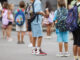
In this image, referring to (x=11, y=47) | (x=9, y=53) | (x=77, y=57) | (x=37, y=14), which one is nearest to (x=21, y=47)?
(x=11, y=47)

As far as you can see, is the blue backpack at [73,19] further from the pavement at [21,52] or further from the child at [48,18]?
the child at [48,18]

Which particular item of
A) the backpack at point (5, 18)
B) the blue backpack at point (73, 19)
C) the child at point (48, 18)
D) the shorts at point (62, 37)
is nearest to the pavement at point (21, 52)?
the shorts at point (62, 37)

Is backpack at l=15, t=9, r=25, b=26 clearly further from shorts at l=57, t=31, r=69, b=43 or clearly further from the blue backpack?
the blue backpack

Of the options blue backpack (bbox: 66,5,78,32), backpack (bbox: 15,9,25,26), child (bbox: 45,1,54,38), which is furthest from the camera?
child (bbox: 45,1,54,38)

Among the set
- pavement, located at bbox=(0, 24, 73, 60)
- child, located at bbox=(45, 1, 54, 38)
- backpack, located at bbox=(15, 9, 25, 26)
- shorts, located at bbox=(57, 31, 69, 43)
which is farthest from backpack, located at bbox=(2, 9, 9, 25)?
shorts, located at bbox=(57, 31, 69, 43)

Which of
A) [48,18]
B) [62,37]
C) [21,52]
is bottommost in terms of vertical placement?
[21,52]

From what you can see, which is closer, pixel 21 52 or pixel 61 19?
pixel 61 19

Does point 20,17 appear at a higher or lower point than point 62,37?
higher

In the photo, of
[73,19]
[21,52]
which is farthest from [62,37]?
[21,52]

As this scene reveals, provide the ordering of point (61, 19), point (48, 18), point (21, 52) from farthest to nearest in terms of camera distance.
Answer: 1. point (48, 18)
2. point (21, 52)
3. point (61, 19)

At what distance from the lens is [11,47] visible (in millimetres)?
12984

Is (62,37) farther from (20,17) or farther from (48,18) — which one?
(48,18)

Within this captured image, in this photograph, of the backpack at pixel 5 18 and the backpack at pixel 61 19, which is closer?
the backpack at pixel 61 19

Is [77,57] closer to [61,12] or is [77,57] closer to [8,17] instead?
[61,12]
